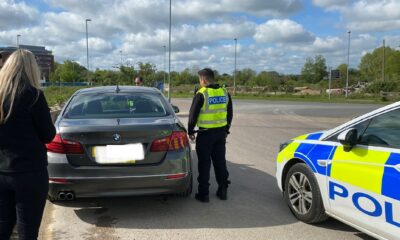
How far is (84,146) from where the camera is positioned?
13.6 feet

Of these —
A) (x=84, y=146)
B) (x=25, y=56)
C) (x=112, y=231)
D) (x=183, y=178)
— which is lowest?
(x=112, y=231)

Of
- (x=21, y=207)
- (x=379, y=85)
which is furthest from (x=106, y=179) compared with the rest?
(x=379, y=85)

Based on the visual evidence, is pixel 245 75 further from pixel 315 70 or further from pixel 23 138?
pixel 23 138

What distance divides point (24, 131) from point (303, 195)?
9.78 ft

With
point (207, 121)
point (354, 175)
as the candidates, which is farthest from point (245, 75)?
point (354, 175)

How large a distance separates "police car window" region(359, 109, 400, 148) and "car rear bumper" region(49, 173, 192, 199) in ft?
6.75

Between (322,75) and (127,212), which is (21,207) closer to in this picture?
(127,212)

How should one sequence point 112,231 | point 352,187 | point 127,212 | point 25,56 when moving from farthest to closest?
point 127,212 < point 112,231 < point 352,187 < point 25,56

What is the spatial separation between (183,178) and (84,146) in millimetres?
1114

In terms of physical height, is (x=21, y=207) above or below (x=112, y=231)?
above

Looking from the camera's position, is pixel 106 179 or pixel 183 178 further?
pixel 183 178

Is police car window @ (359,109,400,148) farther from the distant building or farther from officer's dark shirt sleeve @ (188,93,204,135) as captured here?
the distant building

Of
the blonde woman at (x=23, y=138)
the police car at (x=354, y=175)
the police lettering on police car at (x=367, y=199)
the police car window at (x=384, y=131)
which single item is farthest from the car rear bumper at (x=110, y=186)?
the police car window at (x=384, y=131)

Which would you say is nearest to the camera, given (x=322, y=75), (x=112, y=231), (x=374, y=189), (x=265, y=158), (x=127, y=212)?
(x=374, y=189)
